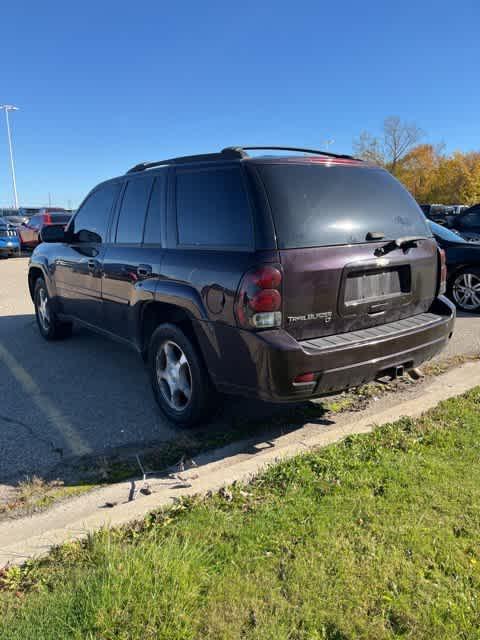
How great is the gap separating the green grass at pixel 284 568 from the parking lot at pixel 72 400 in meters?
1.30

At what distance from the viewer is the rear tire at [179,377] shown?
375 cm

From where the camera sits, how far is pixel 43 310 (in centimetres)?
708

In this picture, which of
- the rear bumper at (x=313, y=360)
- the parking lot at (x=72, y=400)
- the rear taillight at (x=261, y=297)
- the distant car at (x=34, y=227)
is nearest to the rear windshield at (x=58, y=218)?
the distant car at (x=34, y=227)

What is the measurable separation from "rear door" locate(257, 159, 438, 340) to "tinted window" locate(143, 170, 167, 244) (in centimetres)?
112

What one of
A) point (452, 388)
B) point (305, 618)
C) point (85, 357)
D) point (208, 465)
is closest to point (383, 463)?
point (208, 465)

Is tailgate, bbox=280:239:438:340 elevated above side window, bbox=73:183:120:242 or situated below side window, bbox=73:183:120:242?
below

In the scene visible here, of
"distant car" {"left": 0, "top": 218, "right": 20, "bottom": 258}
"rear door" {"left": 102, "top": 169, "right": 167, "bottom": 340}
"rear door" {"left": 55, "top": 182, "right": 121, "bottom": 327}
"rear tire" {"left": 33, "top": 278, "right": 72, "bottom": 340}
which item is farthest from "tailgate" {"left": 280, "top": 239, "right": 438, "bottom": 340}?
"distant car" {"left": 0, "top": 218, "right": 20, "bottom": 258}

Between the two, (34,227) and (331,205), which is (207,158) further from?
(34,227)

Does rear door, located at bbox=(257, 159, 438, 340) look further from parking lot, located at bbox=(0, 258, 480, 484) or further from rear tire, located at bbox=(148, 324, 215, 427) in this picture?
parking lot, located at bbox=(0, 258, 480, 484)

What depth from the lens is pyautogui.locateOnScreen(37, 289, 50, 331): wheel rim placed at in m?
6.92

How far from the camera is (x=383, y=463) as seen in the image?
3180 millimetres

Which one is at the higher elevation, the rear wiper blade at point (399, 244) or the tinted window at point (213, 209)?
the tinted window at point (213, 209)

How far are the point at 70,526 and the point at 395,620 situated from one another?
Answer: 1.66m

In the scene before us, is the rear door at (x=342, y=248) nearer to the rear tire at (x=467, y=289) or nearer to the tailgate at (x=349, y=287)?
the tailgate at (x=349, y=287)
